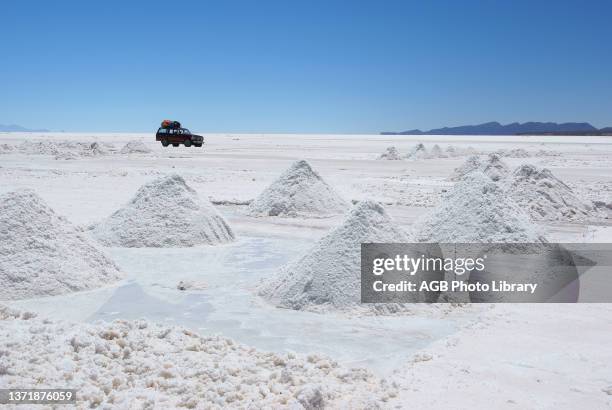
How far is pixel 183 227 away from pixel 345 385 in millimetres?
5182

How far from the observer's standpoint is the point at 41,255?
5.96 metres

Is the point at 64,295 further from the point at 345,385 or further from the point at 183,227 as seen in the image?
the point at 345,385

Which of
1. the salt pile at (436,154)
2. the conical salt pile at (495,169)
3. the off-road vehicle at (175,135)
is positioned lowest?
the conical salt pile at (495,169)

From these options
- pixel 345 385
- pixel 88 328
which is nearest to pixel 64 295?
pixel 88 328

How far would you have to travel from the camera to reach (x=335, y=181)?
1836 cm

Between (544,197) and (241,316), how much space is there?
7789 mm

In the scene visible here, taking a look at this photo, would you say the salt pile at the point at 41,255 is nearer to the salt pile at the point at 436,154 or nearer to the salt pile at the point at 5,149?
the salt pile at the point at 436,154

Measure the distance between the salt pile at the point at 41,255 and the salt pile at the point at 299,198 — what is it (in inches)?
192

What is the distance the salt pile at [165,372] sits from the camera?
3.19m

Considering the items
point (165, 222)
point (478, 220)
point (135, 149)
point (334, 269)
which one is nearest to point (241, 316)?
point (334, 269)

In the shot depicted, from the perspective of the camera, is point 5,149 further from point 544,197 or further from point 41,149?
point 544,197

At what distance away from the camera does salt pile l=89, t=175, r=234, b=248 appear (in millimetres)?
8117

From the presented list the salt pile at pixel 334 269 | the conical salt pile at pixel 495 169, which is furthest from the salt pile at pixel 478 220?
the conical salt pile at pixel 495 169

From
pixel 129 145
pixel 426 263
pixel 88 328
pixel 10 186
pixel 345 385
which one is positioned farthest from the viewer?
pixel 129 145
